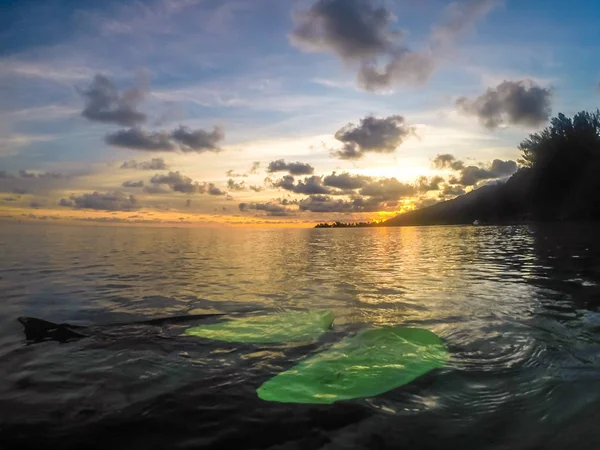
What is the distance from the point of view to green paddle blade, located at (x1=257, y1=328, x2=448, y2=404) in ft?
18.9

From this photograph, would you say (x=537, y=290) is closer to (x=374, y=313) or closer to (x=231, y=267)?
(x=374, y=313)

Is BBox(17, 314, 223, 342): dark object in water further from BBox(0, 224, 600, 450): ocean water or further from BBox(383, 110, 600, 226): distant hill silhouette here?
BBox(383, 110, 600, 226): distant hill silhouette

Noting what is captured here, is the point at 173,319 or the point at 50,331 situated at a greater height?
the point at 50,331

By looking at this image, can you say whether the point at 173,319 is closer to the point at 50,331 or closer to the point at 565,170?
the point at 50,331

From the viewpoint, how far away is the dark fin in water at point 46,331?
8758 mm

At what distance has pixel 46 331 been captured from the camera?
907 centimetres

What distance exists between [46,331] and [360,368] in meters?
7.61

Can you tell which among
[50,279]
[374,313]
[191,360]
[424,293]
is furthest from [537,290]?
[50,279]

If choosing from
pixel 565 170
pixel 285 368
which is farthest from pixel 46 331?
pixel 565 170

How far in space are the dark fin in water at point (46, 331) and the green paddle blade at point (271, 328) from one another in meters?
2.71

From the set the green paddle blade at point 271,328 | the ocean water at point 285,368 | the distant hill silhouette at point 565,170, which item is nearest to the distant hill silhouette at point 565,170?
the distant hill silhouette at point 565,170

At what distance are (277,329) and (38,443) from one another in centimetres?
568

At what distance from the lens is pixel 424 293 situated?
14180mm

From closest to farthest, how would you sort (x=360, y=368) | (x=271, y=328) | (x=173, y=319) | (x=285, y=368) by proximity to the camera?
(x=360, y=368) < (x=285, y=368) < (x=271, y=328) < (x=173, y=319)
